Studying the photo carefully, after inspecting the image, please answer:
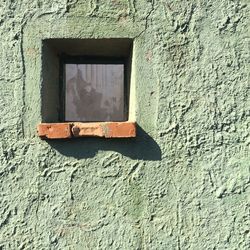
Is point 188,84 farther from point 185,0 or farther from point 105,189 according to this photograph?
point 105,189

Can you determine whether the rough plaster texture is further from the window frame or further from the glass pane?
the glass pane

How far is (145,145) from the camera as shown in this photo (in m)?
2.35

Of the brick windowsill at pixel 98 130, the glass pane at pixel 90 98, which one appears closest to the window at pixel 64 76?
the brick windowsill at pixel 98 130

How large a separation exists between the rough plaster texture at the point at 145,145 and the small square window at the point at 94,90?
320 mm

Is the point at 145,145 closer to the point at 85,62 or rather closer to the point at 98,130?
the point at 98,130

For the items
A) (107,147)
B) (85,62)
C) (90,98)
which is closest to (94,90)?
(90,98)

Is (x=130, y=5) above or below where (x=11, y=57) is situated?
above

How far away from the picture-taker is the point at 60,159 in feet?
7.67

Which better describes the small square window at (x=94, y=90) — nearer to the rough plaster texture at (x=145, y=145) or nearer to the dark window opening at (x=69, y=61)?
the dark window opening at (x=69, y=61)

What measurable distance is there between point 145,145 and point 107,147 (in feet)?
0.54

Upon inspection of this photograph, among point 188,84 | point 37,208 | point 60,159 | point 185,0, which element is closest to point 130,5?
point 185,0

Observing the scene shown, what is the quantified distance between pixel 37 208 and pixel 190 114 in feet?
2.56

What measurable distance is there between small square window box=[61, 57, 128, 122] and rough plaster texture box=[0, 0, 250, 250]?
32 centimetres

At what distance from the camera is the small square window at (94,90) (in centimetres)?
268
